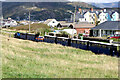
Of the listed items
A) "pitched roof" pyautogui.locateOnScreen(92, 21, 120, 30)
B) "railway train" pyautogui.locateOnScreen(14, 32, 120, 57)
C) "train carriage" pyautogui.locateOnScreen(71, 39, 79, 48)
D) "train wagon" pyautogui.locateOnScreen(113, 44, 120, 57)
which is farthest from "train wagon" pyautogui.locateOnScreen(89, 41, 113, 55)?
"pitched roof" pyautogui.locateOnScreen(92, 21, 120, 30)

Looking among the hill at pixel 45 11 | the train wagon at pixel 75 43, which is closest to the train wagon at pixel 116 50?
the train wagon at pixel 75 43

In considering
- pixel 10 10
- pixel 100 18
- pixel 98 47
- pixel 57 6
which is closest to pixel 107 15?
pixel 100 18

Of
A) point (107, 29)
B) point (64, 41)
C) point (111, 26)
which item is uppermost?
point (111, 26)

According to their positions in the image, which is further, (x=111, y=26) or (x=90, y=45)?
(x=111, y=26)

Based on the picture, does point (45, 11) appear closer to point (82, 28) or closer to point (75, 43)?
point (82, 28)

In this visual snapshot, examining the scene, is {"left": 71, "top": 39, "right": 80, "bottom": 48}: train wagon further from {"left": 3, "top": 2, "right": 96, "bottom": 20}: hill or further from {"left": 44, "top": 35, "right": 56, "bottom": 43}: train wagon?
{"left": 3, "top": 2, "right": 96, "bottom": 20}: hill

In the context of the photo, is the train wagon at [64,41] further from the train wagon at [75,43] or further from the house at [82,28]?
the house at [82,28]

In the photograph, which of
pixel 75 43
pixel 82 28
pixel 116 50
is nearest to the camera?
pixel 116 50

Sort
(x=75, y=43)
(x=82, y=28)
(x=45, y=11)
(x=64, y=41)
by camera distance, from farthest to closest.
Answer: (x=45, y=11), (x=82, y=28), (x=64, y=41), (x=75, y=43)

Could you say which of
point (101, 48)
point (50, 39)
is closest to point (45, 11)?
point (50, 39)

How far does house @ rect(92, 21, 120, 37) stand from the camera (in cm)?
4866

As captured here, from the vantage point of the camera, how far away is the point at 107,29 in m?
50.5

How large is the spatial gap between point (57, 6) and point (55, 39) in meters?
93.7

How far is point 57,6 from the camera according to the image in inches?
4998
